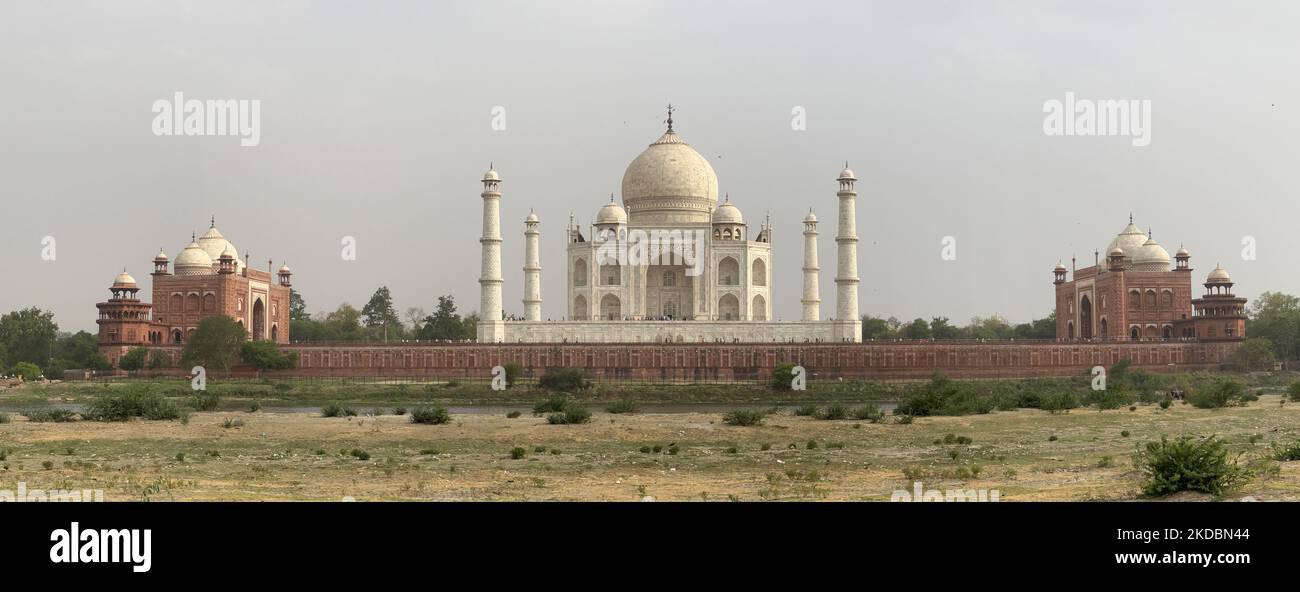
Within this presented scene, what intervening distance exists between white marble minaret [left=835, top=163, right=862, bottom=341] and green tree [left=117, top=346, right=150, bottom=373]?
36134mm

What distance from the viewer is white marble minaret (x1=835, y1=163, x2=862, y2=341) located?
69.1 m

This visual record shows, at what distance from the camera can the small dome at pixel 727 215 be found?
78.4 metres

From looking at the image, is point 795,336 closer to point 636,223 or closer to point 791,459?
point 636,223

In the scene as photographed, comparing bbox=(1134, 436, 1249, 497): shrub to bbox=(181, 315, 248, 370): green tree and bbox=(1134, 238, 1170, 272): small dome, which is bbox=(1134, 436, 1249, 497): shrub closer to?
bbox=(181, 315, 248, 370): green tree

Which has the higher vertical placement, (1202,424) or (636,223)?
(636,223)

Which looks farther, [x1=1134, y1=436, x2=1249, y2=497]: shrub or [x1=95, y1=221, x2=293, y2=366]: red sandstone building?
[x1=95, y1=221, x2=293, y2=366]: red sandstone building

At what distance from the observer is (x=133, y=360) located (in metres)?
66.1

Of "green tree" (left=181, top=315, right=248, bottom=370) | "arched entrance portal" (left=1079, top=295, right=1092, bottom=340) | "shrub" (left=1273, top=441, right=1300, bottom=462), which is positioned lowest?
"shrub" (left=1273, top=441, right=1300, bottom=462)

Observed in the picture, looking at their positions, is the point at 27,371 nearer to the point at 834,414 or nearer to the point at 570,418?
the point at 570,418

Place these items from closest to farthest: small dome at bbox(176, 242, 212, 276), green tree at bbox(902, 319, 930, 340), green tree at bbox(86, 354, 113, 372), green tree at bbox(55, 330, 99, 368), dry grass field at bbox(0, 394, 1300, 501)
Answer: dry grass field at bbox(0, 394, 1300, 501) → green tree at bbox(86, 354, 113, 372) → green tree at bbox(55, 330, 99, 368) → small dome at bbox(176, 242, 212, 276) → green tree at bbox(902, 319, 930, 340)

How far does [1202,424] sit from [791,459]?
13.6 m

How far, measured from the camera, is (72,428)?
3294 centimetres

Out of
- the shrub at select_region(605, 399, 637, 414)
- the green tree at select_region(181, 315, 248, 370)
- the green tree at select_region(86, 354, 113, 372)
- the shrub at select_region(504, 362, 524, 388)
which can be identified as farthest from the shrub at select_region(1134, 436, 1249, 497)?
the green tree at select_region(86, 354, 113, 372)
